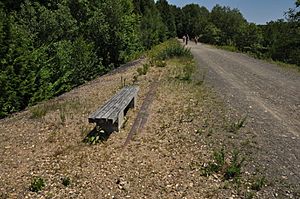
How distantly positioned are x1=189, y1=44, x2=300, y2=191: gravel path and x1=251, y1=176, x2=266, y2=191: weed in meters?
0.27

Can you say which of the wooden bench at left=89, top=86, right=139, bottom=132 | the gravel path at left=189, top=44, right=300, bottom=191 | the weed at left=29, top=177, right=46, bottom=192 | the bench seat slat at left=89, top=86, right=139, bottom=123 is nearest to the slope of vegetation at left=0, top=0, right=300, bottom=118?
the bench seat slat at left=89, top=86, right=139, bottom=123

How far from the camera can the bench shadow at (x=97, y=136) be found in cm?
636

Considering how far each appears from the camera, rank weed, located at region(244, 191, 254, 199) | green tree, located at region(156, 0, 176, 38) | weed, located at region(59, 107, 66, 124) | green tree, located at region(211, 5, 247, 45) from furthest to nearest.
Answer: green tree, located at region(156, 0, 176, 38) → green tree, located at region(211, 5, 247, 45) → weed, located at region(59, 107, 66, 124) → weed, located at region(244, 191, 254, 199)

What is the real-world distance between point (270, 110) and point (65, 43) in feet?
43.8

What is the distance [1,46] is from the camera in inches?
444

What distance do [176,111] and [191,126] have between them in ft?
3.81

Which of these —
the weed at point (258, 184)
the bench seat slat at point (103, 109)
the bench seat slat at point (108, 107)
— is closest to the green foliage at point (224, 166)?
the weed at point (258, 184)

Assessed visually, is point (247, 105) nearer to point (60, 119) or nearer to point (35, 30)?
point (60, 119)

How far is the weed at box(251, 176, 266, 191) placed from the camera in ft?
14.8

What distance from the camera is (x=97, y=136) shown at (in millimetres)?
6484

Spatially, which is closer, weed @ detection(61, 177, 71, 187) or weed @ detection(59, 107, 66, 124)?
weed @ detection(61, 177, 71, 187)

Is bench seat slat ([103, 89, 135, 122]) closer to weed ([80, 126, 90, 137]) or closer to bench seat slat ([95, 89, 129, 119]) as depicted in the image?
bench seat slat ([95, 89, 129, 119])

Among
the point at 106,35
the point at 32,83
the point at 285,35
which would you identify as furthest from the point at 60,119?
the point at 285,35

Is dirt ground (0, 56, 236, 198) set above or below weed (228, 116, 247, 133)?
below
